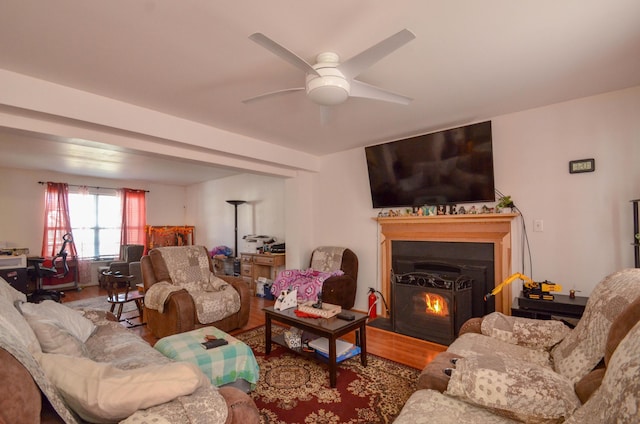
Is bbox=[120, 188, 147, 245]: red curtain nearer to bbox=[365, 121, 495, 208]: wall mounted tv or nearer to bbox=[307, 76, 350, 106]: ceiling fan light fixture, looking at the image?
bbox=[365, 121, 495, 208]: wall mounted tv

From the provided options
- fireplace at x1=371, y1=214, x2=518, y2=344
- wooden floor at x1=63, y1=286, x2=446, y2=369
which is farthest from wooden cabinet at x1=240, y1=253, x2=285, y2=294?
fireplace at x1=371, y1=214, x2=518, y2=344

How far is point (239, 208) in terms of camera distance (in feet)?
22.1

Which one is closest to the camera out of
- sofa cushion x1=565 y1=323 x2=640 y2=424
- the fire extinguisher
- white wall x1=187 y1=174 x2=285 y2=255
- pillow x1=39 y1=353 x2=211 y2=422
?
sofa cushion x1=565 y1=323 x2=640 y2=424

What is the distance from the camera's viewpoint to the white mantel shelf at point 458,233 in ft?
10.5

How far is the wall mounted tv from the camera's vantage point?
3.27 m

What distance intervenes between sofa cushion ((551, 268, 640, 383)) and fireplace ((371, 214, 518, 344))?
1.54m

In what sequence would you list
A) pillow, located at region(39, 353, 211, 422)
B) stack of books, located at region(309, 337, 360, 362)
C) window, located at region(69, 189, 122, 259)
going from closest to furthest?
pillow, located at region(39, 353, 211, 422), stack of books, located at region(309, 337, 360, 362), window, located at region(69, 189, 122, 259)

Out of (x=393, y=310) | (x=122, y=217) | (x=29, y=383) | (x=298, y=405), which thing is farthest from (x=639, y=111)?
(x=122, y=217)

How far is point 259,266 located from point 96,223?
4.09 m

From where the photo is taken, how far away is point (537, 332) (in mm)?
1936

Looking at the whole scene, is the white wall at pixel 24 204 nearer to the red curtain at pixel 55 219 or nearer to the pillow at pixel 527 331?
the red curtain at pixel 55 219

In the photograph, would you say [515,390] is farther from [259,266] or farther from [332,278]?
[259,266]

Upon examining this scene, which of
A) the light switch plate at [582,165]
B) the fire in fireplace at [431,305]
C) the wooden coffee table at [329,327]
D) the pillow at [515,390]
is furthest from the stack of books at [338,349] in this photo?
the light switch plate at [582,165]

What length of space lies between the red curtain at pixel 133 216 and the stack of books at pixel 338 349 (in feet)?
20.5
